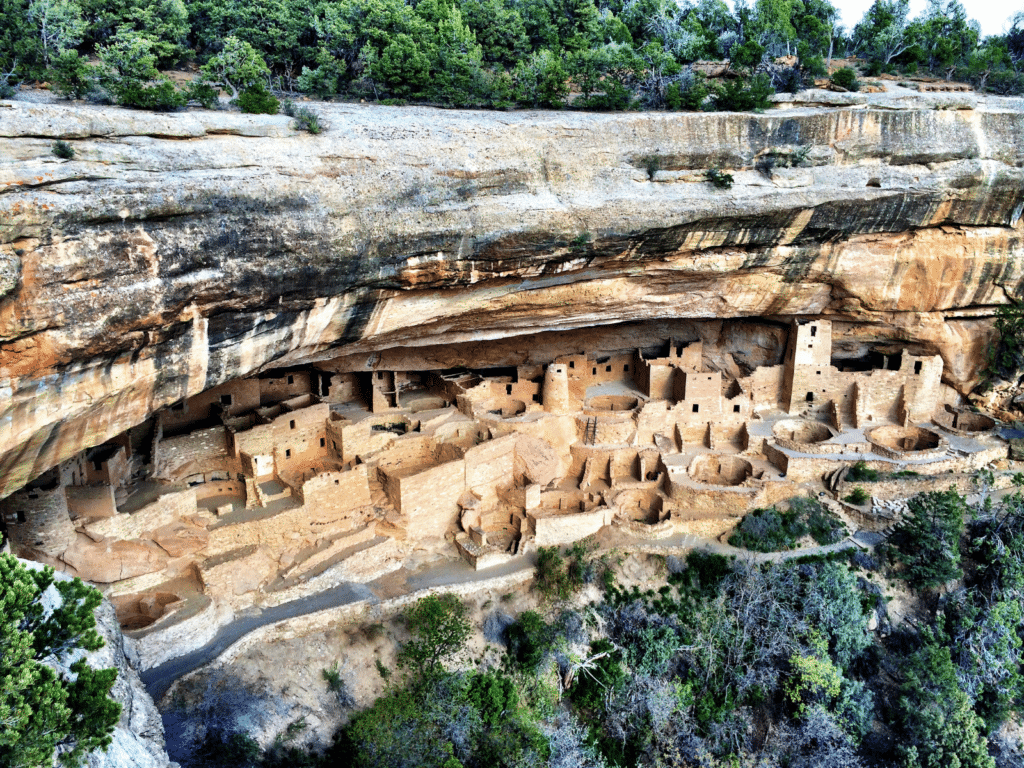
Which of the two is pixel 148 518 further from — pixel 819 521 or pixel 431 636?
pixel 819 521

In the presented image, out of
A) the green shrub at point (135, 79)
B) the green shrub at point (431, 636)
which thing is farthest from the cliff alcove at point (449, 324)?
the green shrub at point (431, 636)

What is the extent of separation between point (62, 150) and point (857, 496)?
1911 centimetres

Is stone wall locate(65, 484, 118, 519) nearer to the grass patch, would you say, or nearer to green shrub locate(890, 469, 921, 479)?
the grass patch

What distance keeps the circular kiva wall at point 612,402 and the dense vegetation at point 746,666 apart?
188 inches

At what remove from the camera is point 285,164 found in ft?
42.3

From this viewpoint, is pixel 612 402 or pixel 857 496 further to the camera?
pixel 612 402

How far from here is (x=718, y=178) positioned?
16.6m

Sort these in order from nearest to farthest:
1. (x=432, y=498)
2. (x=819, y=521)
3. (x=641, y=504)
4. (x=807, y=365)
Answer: (x=432, y=498)
(x=819, y=521)
(x=641, y=504)
(x=807, y=365)

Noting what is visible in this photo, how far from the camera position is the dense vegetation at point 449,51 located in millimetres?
15977

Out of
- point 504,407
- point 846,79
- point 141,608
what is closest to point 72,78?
point 141,608

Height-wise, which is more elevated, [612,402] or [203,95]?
[203,95]

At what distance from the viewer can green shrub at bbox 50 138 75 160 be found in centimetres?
1084

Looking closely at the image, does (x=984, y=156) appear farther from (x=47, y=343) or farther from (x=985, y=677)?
(x=47, y=343)

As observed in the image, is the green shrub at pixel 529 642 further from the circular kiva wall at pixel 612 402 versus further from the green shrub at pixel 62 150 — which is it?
the green shrub at pixel 62 150
